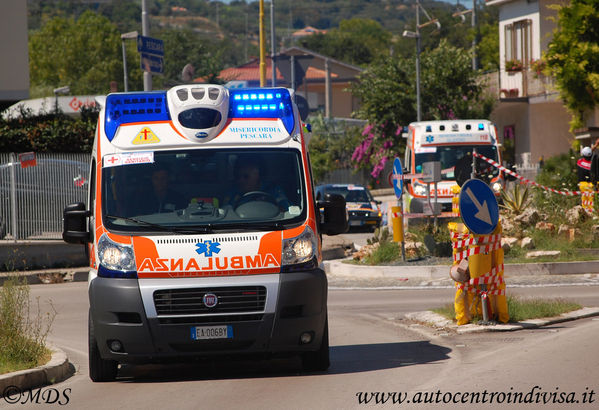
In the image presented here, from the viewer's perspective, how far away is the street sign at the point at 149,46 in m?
22.7

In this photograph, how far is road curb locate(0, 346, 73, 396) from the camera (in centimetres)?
953

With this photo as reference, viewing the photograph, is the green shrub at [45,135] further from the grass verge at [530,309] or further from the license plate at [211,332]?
the license plate at [211,332]

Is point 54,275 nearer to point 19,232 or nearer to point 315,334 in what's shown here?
point 19,232

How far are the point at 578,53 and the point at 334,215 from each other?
25.2 meters

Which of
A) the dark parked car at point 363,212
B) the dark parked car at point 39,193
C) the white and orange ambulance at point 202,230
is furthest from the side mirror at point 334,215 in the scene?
the dark parked car at point 363,212

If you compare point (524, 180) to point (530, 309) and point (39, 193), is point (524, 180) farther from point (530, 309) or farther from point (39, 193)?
point (39, 193)

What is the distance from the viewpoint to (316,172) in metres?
54.4

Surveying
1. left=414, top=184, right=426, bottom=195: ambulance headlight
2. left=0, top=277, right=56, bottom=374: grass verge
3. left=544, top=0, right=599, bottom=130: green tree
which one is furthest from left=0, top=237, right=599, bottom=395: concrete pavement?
left=544, top=0, right=599, bottom=130: green tree

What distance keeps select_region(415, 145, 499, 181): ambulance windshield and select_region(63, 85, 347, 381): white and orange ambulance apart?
1703 centimetres

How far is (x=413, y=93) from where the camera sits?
1905 inches

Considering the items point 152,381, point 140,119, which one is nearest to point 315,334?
point 152,381

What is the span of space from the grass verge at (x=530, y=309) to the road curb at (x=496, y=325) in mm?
104

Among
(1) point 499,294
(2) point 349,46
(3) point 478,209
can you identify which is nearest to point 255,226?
(3) point 478,209

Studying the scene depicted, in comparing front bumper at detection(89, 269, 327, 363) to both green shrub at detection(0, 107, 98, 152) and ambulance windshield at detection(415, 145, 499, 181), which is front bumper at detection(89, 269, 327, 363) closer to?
ambulance windshield at detection(415, 145, 499, 181)
